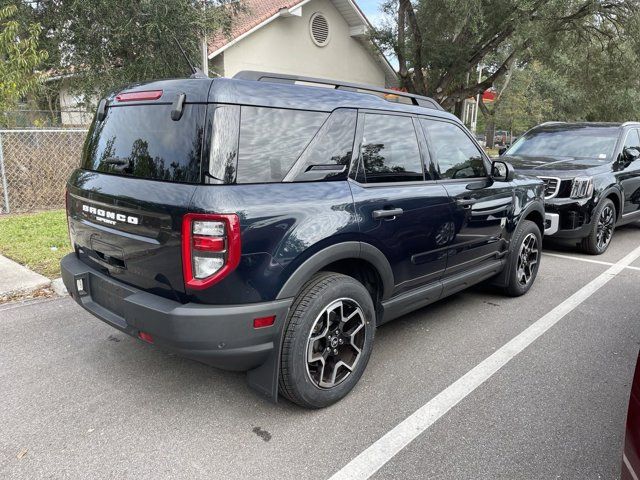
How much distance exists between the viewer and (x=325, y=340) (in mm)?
2930

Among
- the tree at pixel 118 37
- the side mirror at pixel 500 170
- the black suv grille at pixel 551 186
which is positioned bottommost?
the black suv grille at pixel 551 186

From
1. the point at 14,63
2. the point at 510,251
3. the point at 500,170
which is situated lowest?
the point at 510,251

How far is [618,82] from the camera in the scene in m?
16.1

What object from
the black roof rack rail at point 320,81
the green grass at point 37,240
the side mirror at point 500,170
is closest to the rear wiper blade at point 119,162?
the black roof rack rail at point 320,81

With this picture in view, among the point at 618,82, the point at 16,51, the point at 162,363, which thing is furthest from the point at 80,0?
the point at 618,82

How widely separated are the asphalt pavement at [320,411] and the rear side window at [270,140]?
1.45 metres

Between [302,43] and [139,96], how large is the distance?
53.1 ft

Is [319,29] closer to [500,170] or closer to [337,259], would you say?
Result: [500,170]

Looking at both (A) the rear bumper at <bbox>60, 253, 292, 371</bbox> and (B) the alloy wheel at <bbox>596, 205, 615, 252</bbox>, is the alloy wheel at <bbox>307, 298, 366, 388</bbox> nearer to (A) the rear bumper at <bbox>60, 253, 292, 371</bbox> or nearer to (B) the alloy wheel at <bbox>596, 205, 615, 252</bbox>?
(A) the rear bumper at <bbox>60, 253, 292, 371</bbox>

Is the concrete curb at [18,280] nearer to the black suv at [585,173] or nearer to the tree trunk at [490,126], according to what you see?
the black suv at [585,173]

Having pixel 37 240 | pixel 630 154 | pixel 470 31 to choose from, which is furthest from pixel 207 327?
pixel 470 31

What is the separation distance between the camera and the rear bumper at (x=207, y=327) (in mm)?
2430

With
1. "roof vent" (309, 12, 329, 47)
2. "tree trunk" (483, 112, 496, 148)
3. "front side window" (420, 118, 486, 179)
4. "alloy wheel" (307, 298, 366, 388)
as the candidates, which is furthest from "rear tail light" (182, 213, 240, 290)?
"tree trunk" (483, 112, 496, 148)

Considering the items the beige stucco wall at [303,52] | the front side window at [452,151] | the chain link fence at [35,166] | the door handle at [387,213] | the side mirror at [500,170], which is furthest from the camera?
the beige stucco wall at [303,52]
